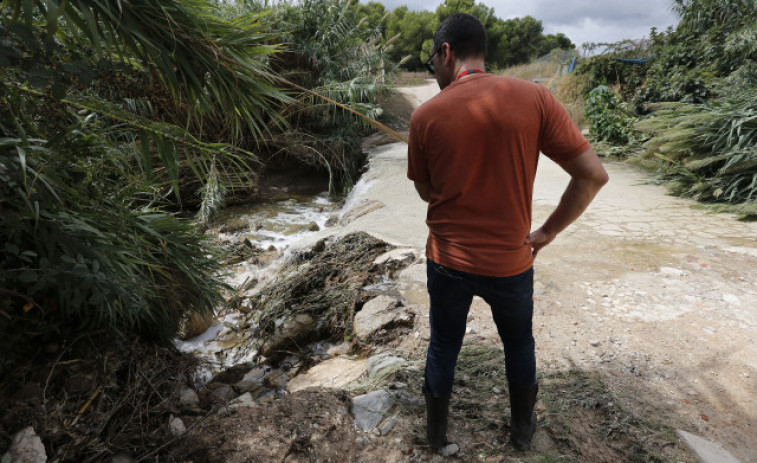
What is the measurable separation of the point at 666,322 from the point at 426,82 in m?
19.7

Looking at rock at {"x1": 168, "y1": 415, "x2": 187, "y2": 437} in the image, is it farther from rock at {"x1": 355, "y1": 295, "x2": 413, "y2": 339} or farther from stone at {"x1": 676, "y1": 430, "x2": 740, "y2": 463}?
stone at {"x1": 676, "y1": 430, "x2": 740, "y2": 463}

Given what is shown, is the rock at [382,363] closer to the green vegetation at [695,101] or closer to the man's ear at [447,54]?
the man's ear at [447,54]

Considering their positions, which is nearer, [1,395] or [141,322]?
[1,395]

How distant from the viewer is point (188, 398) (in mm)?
2301

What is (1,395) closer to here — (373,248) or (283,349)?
(283,349)

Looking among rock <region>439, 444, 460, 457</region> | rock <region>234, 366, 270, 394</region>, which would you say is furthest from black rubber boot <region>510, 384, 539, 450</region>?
rock <region>234, 366, 270, 394</region>

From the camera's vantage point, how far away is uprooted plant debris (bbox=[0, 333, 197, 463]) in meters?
1.60

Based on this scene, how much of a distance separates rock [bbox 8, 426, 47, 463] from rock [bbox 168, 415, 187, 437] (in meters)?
0.50

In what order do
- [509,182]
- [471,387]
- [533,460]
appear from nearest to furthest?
[509,182] < [533,460] < [471,387]

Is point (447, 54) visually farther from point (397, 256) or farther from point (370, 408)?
point (397, 256)

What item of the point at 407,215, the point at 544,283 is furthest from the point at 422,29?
the point at 544,283

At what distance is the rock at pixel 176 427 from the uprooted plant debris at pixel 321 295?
3.53 ft

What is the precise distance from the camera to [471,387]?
199cm

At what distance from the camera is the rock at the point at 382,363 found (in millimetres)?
2152
